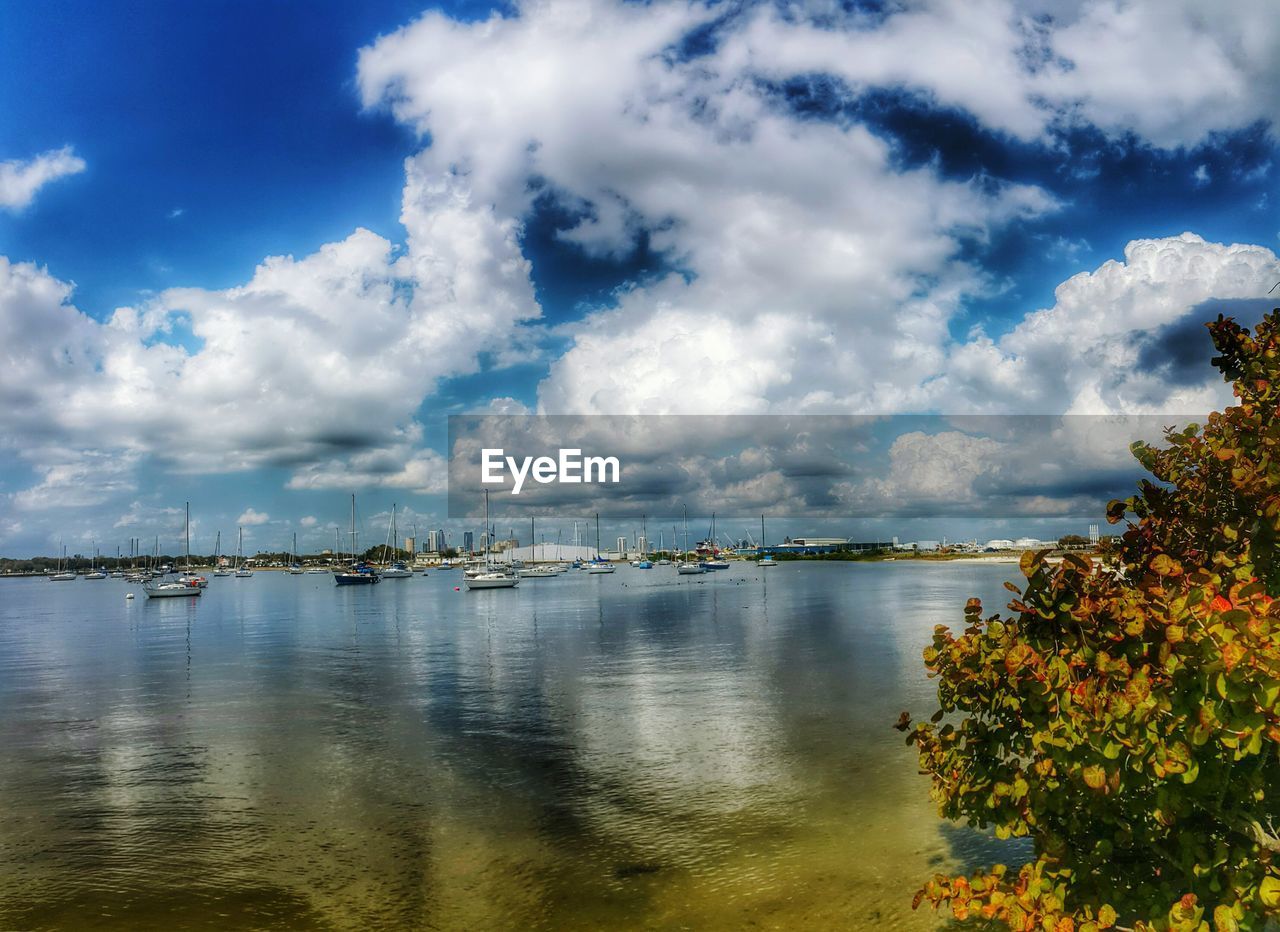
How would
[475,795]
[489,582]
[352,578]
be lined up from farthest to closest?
[352,578]
[489,582]
[475,795]

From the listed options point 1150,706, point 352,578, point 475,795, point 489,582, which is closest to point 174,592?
point 352,578

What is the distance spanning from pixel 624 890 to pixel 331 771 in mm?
11932

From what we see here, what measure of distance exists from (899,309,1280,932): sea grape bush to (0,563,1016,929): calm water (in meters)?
6.32

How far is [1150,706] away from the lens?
5398 mm

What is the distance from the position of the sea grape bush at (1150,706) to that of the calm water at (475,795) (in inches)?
249

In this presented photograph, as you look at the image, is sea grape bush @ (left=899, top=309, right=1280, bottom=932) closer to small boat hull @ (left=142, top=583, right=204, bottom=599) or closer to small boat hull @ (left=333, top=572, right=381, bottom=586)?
small boat hull @ (left=142, top=583, right=204, bottom=599)

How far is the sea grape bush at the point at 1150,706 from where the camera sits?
5.34 m

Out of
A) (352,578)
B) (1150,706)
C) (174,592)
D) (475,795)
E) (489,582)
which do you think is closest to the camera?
(1150,706)

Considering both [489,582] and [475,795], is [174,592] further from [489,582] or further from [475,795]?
[475,795]

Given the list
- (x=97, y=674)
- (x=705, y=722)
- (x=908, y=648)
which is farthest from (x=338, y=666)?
(x=908, y=648)

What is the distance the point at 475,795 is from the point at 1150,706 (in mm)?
16976

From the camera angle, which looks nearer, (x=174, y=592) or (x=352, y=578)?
(x=174, y=592)

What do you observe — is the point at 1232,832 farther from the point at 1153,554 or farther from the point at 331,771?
the point at 331,771

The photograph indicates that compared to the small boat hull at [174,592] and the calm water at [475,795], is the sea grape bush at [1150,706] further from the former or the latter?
the small boat hull at [174,592]
